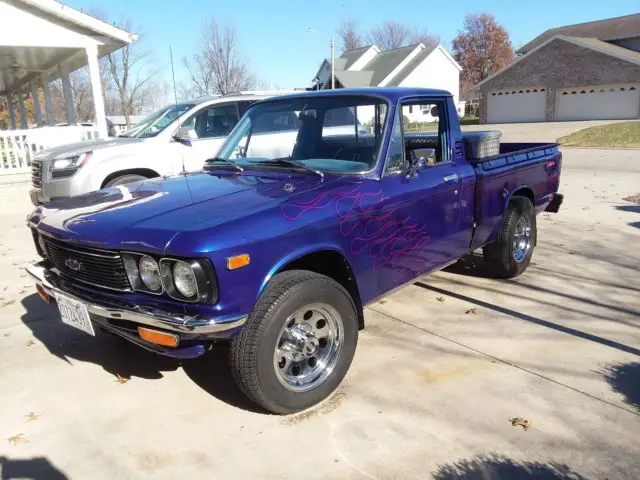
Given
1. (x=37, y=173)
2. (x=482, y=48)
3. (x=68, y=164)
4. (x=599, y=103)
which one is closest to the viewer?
(x=68, y=164)

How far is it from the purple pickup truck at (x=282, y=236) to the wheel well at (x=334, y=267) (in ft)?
0.03

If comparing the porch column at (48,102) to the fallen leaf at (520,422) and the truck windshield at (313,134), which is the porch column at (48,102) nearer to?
the truck windshield at (313,134)

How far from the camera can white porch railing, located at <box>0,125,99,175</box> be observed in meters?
13.0

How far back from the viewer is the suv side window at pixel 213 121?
7.93 m

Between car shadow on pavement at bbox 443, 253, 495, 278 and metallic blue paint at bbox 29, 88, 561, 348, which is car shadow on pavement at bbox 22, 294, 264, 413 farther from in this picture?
car shadow on pavement at bbox 443, 253, 495, 278

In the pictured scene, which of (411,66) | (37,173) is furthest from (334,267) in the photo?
(411,66)

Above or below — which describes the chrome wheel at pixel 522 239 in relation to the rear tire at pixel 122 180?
below

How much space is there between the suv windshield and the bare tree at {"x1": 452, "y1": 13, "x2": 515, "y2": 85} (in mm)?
65389

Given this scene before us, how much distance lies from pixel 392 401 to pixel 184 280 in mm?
1530

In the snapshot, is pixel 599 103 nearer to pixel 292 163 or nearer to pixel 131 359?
pixel 292 163

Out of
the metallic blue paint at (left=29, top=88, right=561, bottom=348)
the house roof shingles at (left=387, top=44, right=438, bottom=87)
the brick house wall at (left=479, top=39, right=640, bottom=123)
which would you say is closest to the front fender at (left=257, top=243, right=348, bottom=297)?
the metallic blue paint at (left=29, top=88, right=561, bottom=348)

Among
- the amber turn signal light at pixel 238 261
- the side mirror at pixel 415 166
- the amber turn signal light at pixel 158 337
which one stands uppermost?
the side mirror at pixel 415 166

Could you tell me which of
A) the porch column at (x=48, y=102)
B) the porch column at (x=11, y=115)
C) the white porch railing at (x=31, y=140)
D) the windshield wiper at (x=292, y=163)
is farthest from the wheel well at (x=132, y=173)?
the porch column at (x=11, y=115)

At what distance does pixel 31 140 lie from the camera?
520 inches
